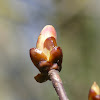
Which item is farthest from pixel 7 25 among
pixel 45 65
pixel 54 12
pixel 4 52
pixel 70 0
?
pixel 45 65

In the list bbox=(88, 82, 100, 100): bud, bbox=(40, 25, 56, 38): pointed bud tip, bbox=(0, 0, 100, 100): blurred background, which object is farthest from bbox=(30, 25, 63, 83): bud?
bbox=(0, 0, 100, 100): blurred background

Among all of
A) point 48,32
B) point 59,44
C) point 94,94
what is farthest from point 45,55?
point 59,44

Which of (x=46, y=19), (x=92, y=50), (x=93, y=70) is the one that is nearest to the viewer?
(x=93, y=70)

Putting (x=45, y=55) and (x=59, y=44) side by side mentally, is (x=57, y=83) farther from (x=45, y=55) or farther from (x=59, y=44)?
(x=59, y=44)

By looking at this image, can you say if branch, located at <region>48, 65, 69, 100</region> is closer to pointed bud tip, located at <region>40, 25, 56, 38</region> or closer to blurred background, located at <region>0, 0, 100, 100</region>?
pointed bud tip, located at <region>40, 25, 56, 38</region>

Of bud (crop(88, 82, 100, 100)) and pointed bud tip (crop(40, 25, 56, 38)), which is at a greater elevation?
pointed bud tip (crop(40, 25, 56, 38))

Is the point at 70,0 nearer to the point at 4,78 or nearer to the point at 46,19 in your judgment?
the point at 46,19

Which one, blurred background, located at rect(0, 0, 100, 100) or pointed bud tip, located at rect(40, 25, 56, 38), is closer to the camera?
pointed bud tip, located at rect(40, 25, 56, 38)
